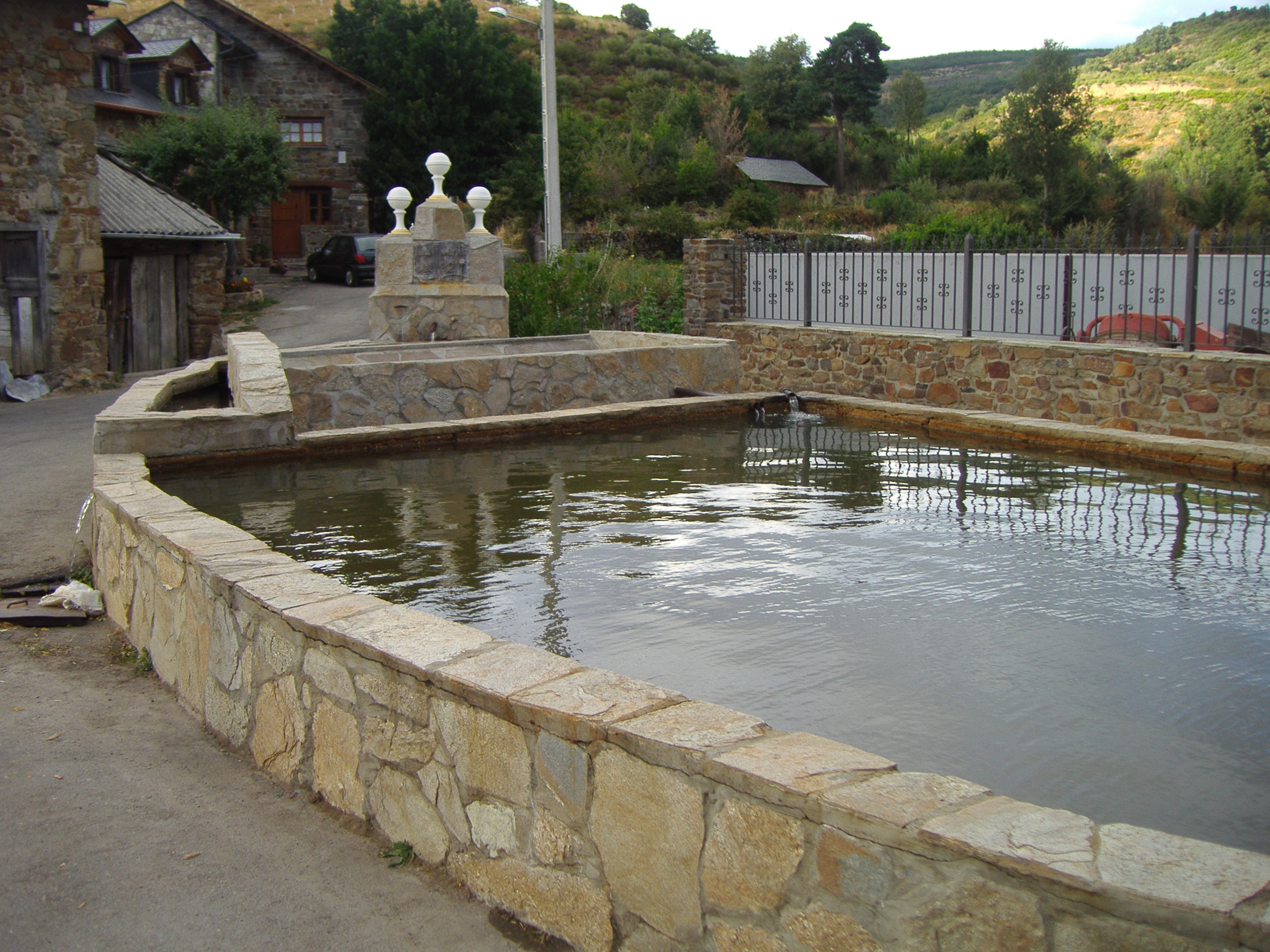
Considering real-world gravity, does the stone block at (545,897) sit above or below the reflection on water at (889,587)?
below

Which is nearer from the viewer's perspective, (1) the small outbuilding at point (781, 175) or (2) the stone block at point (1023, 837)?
(2) the stone block at point (1023, 837)

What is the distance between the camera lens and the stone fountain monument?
42.0 ft

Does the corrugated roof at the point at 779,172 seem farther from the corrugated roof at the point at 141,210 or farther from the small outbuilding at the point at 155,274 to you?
the small outbuilding at the point at 155,274

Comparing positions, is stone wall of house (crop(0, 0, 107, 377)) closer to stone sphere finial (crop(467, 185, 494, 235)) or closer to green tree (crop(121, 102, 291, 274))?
stone sphere finial (crop(467, 185, 494, 235))

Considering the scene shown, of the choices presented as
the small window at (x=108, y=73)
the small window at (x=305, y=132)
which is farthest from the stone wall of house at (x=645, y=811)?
the small window at (x=305, y=132)

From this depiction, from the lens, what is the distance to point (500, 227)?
3631 cm

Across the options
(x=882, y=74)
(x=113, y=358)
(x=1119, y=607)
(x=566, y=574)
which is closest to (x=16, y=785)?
(x=566, y=574)

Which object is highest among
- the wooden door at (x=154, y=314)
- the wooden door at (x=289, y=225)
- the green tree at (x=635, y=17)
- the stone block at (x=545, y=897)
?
the green tree at (x=635, y=17)

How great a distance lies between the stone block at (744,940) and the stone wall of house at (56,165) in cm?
1683

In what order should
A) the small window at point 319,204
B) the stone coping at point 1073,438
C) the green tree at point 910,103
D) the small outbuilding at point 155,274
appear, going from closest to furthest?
the stone coping at point 1073,438 → the small outbuilding at point 155,274 → the small window at point 319,204 → the green tree at point 910,103

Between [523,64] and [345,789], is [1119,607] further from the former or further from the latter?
[523,64]

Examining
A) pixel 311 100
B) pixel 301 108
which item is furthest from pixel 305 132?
pixel 311 100

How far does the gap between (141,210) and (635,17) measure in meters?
58.6

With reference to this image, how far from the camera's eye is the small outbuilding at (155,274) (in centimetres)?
1950
